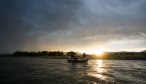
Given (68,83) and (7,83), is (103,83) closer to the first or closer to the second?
(68,83)

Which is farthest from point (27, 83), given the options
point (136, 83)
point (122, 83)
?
point (136, 83)

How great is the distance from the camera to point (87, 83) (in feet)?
147

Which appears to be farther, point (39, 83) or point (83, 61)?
point (83, 61)

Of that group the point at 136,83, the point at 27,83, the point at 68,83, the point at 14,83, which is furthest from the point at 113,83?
the point at 14,83

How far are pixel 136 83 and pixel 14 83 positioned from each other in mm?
25543

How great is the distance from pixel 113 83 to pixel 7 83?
2187 cm

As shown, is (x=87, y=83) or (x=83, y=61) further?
(x=83, y=61)

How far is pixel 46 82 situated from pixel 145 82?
2138cm

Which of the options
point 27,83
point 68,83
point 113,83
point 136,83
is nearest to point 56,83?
point 68,83

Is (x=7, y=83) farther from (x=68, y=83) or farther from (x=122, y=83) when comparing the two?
(x=122, y=83)

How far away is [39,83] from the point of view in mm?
44094

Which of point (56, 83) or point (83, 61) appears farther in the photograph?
point (83, 61)

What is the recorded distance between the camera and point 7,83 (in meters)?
A: 44.4

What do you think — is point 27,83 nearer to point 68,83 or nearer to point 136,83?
point 68,83
